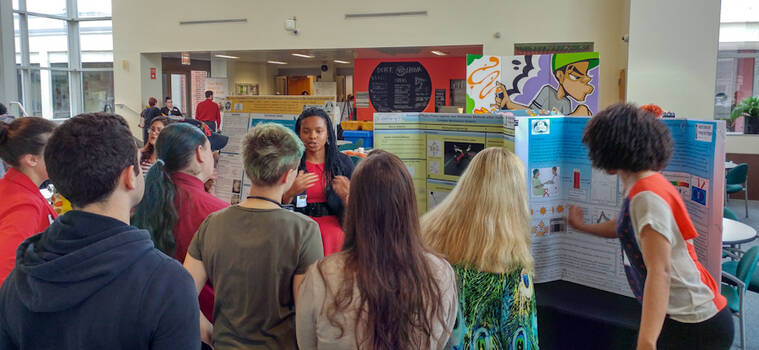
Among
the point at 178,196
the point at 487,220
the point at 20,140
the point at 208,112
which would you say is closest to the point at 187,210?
the point at 178,196

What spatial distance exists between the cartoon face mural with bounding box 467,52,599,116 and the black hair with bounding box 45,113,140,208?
3.57 m

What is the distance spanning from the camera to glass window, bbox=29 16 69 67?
54.5 ft

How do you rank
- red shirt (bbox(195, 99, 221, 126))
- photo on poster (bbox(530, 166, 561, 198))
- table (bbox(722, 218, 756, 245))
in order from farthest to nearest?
1. red shirt (bbox(195, 99, 221, 126))
2. table (bbox(722, 218, 756, 245))
3. photo on poster (bbox(530, 166, 561, 198))

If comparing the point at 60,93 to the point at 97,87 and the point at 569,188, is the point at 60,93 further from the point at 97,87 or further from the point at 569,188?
the point at 569,188

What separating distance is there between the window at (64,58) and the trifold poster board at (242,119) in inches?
547

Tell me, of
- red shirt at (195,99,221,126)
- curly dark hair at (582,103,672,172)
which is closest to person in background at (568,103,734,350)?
curly dark hair at (582,103,672,172)

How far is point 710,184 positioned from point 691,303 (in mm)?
541

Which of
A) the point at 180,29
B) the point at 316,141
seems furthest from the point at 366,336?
the point at 180,29

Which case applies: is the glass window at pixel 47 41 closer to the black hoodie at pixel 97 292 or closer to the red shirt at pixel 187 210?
the red shirt at pixel 187 210

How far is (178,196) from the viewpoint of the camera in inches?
88.1

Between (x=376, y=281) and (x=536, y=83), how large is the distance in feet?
11.3

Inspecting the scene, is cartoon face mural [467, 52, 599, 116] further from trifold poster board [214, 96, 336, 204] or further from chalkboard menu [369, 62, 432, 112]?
chalkboard menu [369, 62, 432, 112]

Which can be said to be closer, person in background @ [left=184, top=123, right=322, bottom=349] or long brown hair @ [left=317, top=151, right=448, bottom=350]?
long brown hair @ [left=317, top=151, right=448, bottom=350]

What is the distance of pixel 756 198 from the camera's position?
9031mm
